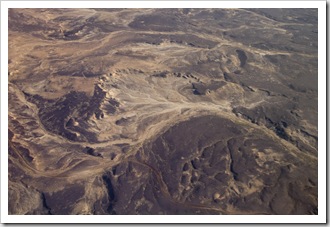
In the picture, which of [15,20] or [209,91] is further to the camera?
[15,20]

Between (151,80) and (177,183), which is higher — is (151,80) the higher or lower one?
the higher one

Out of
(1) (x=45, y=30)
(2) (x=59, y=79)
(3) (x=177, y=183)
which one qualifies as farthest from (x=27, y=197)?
→ (1) (x=45, y=30)

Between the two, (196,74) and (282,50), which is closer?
(196,74)

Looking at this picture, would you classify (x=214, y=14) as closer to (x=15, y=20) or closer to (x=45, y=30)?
(x=45, y=30)

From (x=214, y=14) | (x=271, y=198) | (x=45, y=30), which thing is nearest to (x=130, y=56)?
(x=45, y=30)

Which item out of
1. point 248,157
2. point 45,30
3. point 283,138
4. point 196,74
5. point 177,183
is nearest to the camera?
point 177,183

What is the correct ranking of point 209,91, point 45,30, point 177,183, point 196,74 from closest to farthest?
point 177,183 < point 209,91 < point 196,74 < point 45,30

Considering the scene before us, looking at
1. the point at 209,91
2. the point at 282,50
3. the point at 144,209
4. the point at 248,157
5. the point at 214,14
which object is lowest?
the point at 144,209
